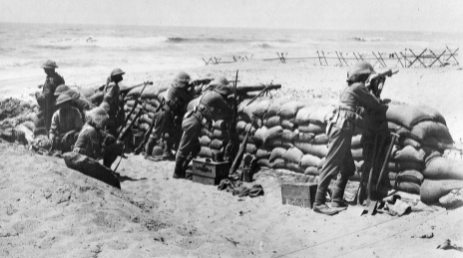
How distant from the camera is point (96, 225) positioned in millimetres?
4086

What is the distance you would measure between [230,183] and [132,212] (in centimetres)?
206

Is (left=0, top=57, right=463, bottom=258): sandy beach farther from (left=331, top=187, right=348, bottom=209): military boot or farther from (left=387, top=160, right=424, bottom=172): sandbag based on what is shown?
(left=387, top=160, right=424, bottom=172): sandbag

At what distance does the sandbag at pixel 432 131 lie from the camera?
484 cm

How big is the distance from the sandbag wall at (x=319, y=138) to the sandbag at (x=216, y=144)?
0.65 feet

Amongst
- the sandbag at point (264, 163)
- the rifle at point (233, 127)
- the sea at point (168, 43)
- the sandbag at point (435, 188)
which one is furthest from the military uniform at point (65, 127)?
the sandbag at point (435, 188)

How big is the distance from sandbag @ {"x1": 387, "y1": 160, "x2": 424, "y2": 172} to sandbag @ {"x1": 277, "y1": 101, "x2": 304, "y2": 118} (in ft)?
5.27

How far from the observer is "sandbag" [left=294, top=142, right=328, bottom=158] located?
232 inches

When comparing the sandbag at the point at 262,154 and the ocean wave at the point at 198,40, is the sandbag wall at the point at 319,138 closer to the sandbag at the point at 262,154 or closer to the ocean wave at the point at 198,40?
the sandbag at the point at 262,154

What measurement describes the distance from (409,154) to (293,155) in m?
1.73

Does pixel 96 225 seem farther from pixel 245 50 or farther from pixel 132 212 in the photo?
pixel 245 50

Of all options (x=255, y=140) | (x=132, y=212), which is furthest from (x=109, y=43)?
(x=132, y=212)

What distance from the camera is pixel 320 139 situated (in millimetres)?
5953

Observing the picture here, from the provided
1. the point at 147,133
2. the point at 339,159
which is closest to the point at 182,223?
the point at 339,159

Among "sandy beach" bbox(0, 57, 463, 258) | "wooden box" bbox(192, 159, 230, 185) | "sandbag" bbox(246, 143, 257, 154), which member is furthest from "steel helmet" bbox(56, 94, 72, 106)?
"sandbag" bbox(246, 143, 257, 154)
